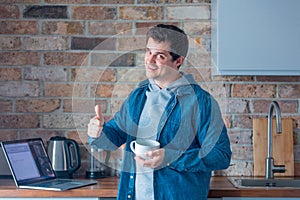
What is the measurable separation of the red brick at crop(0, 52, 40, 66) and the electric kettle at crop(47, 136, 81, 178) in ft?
1.58

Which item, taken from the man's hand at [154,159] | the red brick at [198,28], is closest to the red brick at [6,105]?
the red brick at [198,28]

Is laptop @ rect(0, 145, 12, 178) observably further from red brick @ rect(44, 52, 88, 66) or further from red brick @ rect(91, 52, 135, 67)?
red brick @ rect(91, 52, 135, 67)

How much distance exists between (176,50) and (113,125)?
0.44 meters

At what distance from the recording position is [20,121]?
2.86 metres

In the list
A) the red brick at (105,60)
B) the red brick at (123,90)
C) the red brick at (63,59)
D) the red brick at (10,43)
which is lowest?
the red brick at (123,90)

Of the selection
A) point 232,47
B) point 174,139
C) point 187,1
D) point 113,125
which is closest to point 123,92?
point 113,125

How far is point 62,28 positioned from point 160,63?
112cm

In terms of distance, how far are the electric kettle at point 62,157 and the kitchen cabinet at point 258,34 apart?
2.81ft

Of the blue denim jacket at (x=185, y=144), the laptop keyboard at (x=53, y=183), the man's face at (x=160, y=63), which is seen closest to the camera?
the man's face at (x=160, y=63)

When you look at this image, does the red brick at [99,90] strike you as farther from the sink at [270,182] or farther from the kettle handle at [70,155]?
the sink at [270,182]

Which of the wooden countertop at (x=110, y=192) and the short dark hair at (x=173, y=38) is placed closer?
the short dark hair at (x=173, y=38)

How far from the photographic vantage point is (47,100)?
287cm

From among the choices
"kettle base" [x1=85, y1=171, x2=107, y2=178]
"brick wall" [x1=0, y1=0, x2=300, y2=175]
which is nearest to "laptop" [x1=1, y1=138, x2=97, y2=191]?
"kettle base" [x1=85, y1=171, x2=107, y2=178]

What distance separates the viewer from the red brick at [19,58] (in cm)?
286
